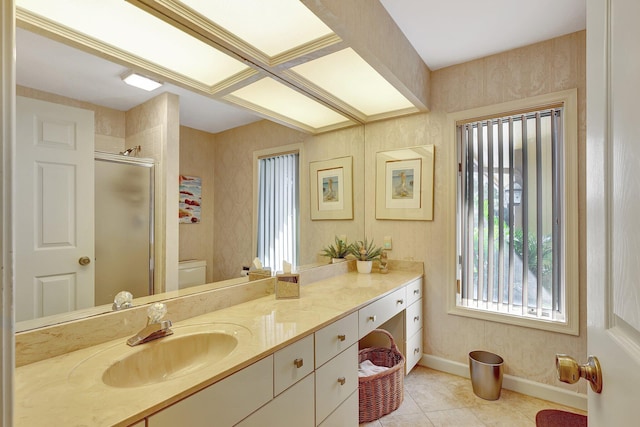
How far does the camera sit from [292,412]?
1.12 metres

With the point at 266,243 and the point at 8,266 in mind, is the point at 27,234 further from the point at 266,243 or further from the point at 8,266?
the point at 266,243

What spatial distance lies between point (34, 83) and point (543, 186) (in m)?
2.74

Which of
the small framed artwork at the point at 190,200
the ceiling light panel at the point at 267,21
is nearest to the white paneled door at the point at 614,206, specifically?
the ceiling light panel at the point at 267,21

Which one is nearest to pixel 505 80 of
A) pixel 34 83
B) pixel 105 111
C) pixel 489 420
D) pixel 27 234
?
pixel 489 420

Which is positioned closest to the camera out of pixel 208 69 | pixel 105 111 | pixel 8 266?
pixel 8 266

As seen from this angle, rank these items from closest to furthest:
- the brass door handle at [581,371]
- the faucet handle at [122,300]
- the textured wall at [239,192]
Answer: the brass door handle at [581,371]
the faucet handle at [122,300]
the textured wall at [239,192]

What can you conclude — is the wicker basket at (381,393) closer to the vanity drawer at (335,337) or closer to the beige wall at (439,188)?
the vanity drawer at (335,337)

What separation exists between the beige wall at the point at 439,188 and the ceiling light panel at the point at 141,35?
0.33 meters

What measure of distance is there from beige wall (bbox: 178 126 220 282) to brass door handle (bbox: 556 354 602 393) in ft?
4.31

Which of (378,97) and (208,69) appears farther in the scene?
(378,97)

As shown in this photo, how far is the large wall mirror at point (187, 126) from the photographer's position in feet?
3.08

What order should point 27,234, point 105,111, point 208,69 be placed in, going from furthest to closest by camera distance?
point 208,69, point 105,111, point 27,234

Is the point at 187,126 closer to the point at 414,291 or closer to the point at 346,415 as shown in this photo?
the point at 346,415

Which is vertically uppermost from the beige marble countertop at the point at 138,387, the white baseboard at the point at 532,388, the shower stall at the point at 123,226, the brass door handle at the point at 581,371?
the shower stall at the point at 123,226
